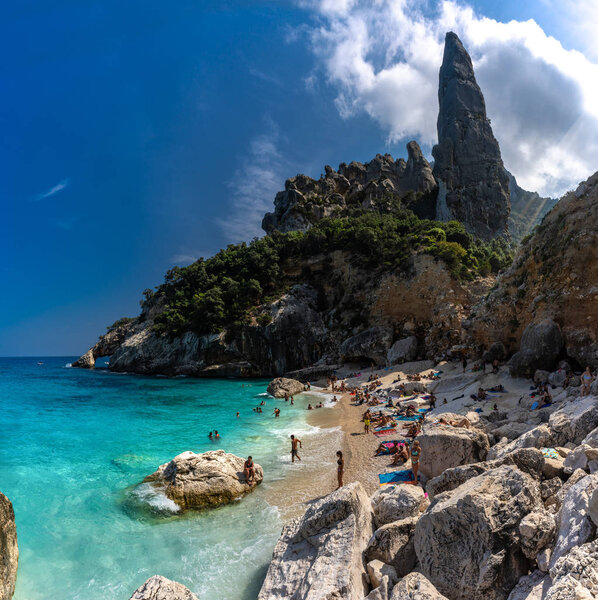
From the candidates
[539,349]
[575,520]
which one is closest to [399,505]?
[575,520]

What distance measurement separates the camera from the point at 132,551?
8.11 meters

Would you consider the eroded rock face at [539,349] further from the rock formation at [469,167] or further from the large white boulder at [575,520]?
the rock formation at [469,167]

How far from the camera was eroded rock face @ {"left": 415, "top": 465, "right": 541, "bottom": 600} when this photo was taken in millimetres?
4062

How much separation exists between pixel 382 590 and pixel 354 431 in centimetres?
1275

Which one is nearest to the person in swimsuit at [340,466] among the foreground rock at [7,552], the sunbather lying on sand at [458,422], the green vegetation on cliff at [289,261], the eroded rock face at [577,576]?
the sunbather lying on sand at [458,422]

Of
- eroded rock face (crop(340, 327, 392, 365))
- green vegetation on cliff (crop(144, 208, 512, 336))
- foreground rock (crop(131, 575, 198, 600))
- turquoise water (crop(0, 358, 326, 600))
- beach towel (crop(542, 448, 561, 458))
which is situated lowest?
turquoise water (crop(0, 358, 326, 600))

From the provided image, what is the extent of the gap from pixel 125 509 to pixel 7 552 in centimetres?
371

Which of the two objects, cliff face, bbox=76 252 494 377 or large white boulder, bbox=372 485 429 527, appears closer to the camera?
large white boulder, bbox=372 485 429 527

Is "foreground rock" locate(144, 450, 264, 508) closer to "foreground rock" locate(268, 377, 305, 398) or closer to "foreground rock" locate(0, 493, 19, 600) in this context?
"foreground rock" locate(0, 493, 19, 600)

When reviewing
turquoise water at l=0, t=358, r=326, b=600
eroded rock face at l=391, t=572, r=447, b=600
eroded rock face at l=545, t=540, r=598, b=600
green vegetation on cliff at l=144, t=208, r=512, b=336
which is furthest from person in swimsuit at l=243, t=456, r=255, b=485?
green vegetation on cliff at l=144, t=208, r=512, b=336

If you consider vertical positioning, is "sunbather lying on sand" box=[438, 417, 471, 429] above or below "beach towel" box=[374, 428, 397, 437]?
above

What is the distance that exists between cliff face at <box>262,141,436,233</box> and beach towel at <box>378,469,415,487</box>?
51.6m

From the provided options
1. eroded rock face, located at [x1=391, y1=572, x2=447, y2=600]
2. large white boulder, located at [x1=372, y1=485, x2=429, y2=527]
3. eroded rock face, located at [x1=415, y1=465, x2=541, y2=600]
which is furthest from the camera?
large white boulder, located at [x1=372, y1=485, x2=429, y2=527]

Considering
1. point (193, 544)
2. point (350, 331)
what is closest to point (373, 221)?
point (350, 331)
